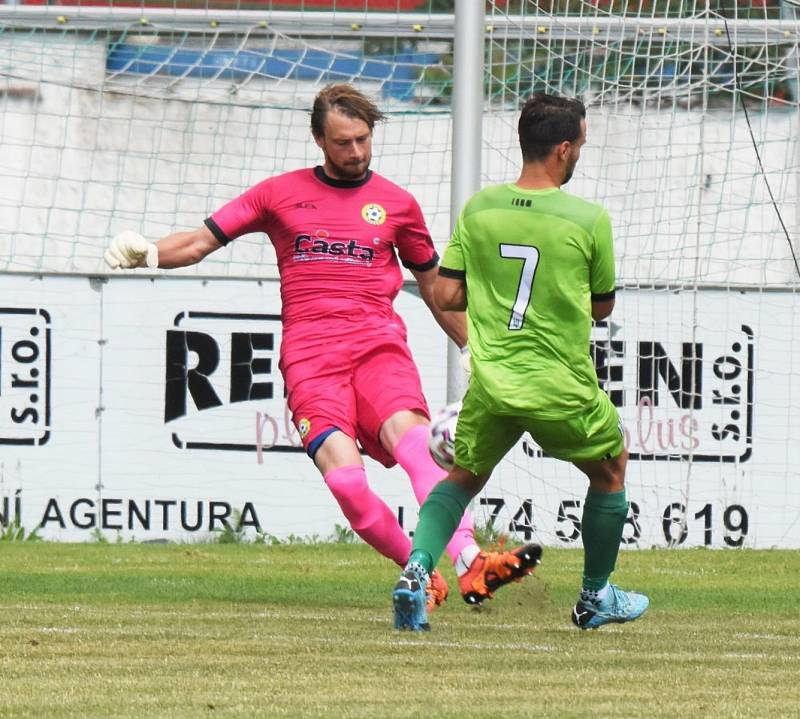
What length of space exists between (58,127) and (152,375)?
342cm

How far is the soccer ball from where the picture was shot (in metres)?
6.18

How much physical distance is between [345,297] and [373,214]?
354mm

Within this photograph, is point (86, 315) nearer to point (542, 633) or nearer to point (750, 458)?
point (750, 458)

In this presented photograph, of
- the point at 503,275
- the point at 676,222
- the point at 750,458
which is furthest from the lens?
the point at 676,222

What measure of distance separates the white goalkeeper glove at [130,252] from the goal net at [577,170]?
343 cm

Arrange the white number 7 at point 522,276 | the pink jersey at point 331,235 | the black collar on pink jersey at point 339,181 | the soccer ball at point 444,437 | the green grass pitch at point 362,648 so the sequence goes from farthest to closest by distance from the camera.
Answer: the black collar on pink jersey at point 339,181, the pink jersey at point 331,235, the soccer ball at point 444,437, the white number 7 at point 522,276, the green grass pitch at point 362,648

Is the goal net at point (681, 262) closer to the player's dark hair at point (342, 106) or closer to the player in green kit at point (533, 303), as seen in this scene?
the player's dark hair at point (342, 106)

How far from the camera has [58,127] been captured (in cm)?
1338

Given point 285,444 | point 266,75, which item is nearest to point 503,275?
point 285,444

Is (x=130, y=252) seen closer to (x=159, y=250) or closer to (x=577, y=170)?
(x=159, y=250)

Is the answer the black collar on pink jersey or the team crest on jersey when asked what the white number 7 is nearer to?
the team crest on jersey

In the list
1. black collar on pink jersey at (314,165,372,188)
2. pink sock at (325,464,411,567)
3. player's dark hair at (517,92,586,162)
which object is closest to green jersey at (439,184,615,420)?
player's dark hair at (517,92,586,162)

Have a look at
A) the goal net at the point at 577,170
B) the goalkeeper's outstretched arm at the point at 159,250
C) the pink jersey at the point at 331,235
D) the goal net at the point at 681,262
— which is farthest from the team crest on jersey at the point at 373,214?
the goal net at the point at 681,262

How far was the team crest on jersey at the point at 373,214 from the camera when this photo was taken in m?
7.00
